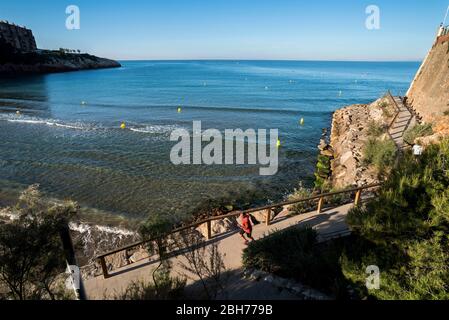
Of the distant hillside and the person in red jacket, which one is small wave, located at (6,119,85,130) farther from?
the distant hillside

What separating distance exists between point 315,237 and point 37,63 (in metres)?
122

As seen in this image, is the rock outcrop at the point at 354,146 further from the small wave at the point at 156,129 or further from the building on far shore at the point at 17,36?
the building on far shore at the point at 17,36

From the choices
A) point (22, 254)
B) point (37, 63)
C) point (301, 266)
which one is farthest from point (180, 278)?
point (37, 63)

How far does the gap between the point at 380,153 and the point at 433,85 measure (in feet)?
38.2

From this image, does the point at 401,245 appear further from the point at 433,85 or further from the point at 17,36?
the point at 17,36

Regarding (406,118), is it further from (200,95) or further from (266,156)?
(200,95)

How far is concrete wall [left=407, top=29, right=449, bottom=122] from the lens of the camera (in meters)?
20.1

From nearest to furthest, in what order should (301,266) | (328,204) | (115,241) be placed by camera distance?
(301,266)
(328,204)
(115,241)

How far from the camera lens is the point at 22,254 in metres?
5.88

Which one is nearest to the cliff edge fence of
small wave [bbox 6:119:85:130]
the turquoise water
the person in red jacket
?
the turquoise water

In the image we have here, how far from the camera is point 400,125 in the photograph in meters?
21.0

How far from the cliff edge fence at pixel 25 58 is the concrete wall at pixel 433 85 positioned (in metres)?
112

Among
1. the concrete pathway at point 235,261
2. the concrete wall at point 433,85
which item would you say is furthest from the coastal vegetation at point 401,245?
the concrete wall at point 433,85
